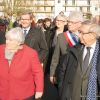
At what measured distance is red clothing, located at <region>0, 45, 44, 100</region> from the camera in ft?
20.6

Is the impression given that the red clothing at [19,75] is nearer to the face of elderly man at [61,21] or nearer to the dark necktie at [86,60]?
the dark necktie at [86,60]

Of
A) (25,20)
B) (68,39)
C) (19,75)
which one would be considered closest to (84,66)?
(19,75)

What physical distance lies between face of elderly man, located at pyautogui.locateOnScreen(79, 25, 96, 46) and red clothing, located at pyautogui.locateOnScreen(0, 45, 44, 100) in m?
0.70

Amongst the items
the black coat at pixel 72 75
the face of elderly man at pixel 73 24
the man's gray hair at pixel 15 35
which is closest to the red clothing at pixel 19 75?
the man's gray hair at pixel 15 35

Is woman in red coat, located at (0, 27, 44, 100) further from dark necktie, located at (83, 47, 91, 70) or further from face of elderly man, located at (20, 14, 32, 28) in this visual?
face of elderly man, located at (20, 14, 32, 28)

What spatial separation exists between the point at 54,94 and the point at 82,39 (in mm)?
4240

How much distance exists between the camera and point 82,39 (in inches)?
258

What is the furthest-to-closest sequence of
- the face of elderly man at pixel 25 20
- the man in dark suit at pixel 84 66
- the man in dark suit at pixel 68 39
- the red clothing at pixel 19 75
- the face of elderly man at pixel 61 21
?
the face of elderly man at pixel 61 21
the face of elderly man at pixel 25 20
the man in dark suit at pixel 68 39
the man in dark suit at pixel 84 66
the red clothing at pixel 19 75

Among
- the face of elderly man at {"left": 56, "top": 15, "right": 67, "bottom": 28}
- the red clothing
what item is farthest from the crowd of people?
the face of elderly man at {"left": 56, "top": 15, "right": 67, "bottom": 28}

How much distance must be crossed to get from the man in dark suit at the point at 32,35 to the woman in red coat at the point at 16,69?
2.85 metres

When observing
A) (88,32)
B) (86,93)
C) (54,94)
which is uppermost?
(88,32)

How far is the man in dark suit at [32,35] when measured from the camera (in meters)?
9.27

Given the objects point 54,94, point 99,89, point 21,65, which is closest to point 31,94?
point 21,65

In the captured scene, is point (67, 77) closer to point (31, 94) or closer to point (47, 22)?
point (31, 94)
